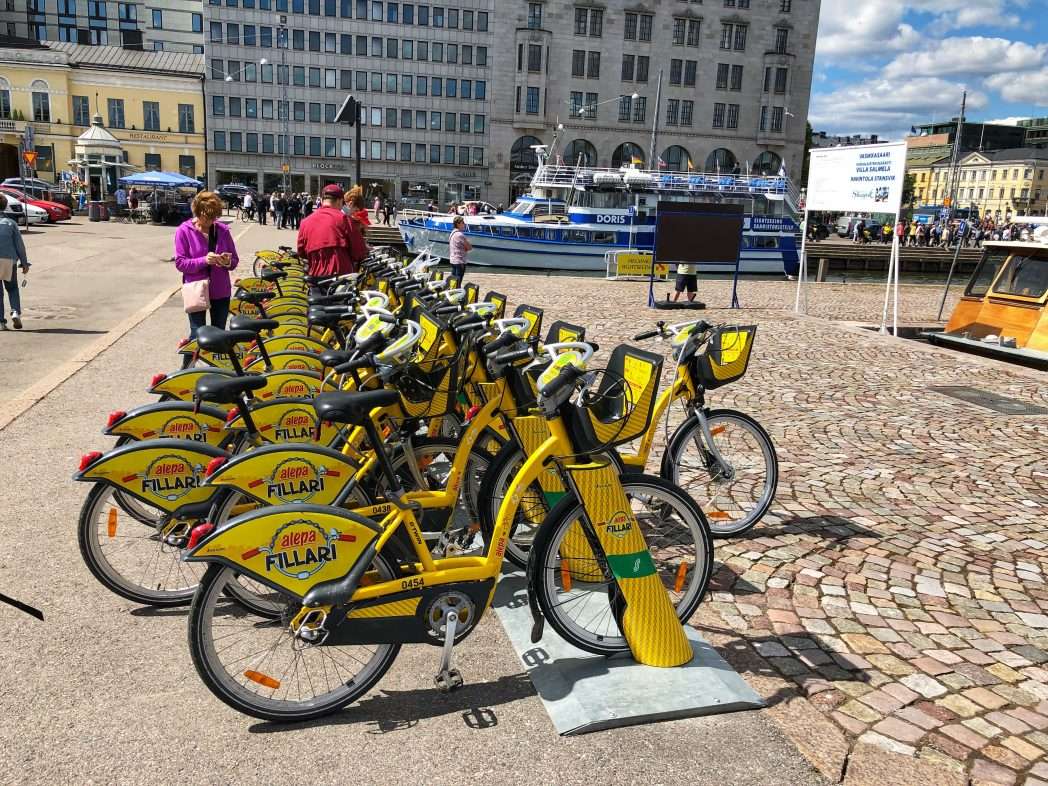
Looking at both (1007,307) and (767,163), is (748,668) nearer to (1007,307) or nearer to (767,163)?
(1007,307)

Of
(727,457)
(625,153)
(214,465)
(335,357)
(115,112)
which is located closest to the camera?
(214,465)

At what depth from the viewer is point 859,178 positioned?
51.2 feet

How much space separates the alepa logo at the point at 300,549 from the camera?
2936mm

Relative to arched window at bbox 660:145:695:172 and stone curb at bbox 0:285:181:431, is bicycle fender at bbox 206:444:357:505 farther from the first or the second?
Result: arched window at bbox 660:145:695:172

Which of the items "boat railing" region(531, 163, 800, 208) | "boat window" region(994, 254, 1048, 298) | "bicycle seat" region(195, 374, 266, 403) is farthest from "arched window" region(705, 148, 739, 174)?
"bicycle seat" region(195, 374, 266, 403)

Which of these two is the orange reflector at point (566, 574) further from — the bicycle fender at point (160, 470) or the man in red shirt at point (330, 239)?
the man in red shirt at point (330, 239)

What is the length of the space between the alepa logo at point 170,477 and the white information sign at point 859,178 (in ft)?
44.5

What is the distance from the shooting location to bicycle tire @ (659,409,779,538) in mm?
4922

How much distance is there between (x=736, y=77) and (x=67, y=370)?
7347cm

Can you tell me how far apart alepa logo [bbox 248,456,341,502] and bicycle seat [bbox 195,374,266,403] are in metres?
0.40

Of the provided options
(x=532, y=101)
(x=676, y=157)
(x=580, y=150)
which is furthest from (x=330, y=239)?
(x=676, y=157)

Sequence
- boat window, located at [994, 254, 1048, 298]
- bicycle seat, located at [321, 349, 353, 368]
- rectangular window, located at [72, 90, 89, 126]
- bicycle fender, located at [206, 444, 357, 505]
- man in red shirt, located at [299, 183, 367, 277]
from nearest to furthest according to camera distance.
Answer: bicycle fender, located at [206, 444, 357, 505], bicycle seat, located at [321, 349, 353, 368], man in red shirt, located at [299, 183, 367, 277], boat window, located at [994, 254, 1048, 298], rectangular window, located at [72, 90, 89, 126]

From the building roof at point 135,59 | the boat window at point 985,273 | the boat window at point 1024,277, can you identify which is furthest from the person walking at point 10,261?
the building roof at point 135,59

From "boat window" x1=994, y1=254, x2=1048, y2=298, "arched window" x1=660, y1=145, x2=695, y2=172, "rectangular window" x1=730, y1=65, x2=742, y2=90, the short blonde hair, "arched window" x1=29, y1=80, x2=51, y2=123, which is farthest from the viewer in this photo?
"arched window" x1=660, y1=145, x2=695, y2=172
